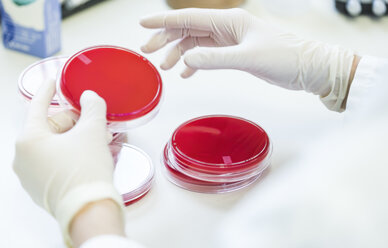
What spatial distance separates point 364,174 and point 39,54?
94 centimetres

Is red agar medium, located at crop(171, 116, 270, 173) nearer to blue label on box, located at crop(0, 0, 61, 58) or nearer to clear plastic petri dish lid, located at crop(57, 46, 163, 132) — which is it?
clear plastic petri dish lid, located at crop(57, 46, 163, 132)

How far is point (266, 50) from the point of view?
1.18 m

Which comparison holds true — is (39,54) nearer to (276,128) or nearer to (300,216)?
(276,128)

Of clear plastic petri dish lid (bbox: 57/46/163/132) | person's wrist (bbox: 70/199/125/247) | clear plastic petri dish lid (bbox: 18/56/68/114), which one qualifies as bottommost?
clear plastic petri dish lid (bbox: 18/56/68/114)

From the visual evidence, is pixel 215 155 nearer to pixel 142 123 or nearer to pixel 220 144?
pixel 220 144

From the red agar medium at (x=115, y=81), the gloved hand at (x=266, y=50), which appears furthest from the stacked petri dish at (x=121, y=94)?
the gloved hand at (x=266, y=50)

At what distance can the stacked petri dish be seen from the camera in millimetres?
1009

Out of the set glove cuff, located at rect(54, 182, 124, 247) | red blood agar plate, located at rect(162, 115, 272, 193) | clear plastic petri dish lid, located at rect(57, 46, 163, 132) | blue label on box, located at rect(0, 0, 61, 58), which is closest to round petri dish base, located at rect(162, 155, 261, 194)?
red blood agar plate, located at rect(162, 115, 272, 193)

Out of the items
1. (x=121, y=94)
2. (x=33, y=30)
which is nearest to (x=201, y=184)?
(x=121, y=94)

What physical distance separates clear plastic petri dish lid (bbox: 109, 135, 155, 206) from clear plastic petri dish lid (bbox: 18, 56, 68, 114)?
15 centimetres

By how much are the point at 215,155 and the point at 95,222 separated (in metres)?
0.35

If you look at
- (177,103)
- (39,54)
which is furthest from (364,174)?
(39,54)

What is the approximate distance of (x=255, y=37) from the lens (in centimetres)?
120

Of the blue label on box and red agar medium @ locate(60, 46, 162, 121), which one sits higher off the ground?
red agar medium @ locate(60, 46, 162, 121)
